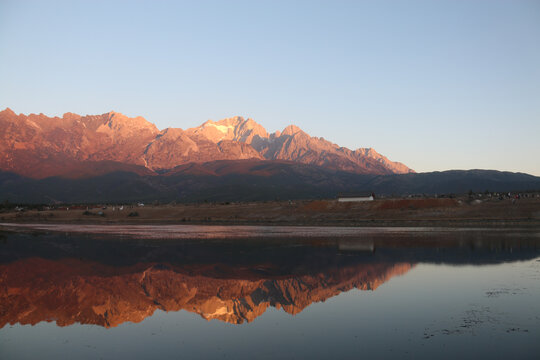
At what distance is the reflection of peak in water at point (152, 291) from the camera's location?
21.8 m

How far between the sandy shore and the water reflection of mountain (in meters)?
27.3

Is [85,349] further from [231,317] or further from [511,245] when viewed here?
[511,245]

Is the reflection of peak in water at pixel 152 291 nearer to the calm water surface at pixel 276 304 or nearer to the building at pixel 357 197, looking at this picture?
the calm water surface at pixel 276 304

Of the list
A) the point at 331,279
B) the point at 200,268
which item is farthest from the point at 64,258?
the point at 331,279

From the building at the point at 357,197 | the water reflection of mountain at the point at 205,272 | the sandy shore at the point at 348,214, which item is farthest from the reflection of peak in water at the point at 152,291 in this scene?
the building at the point at 357,197

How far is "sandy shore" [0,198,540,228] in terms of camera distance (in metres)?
78.7

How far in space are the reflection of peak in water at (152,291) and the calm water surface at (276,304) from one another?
0.09 m

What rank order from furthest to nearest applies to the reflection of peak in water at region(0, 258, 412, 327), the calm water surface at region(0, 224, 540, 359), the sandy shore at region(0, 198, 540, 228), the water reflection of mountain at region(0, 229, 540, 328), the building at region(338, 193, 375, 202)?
the building at region(338, 193, 375, 202), the sandy shore at region(0, 198, 540, 228), the water reflection of mountain at region(0, 229, 540, 328), the reflection of peak in water at region(0, 258, 412, 327), the calm water surface at region(0, 224, 540, 359)

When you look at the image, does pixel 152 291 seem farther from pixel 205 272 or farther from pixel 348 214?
pixel 348 214

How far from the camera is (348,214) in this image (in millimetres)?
100312

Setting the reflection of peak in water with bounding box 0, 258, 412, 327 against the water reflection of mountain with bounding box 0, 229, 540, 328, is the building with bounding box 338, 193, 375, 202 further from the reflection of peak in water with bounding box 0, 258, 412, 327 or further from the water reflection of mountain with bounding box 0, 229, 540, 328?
the reflection of peak in water with bounding box 0, 258, 412, 327

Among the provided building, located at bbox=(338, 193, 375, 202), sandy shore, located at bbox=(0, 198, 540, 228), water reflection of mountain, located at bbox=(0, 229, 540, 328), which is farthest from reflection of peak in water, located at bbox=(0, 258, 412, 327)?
building, located at bbox=(338, 193, 375, 202)

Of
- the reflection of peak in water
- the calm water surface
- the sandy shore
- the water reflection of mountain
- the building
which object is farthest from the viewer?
the building

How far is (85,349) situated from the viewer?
16578 millimetres
